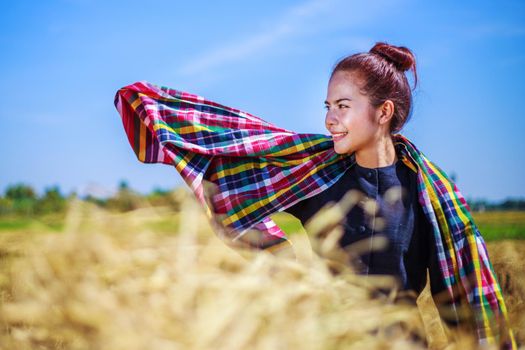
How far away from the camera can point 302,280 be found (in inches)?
62.1

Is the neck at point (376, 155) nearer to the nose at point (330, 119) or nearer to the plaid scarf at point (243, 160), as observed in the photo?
the plaid scarf at point (243, 160)

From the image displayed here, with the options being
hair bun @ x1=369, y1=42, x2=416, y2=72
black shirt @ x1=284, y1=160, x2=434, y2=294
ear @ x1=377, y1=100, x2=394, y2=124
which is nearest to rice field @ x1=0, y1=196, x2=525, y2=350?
black shirt @ x1=284, y1=160, x2=434, y2=294

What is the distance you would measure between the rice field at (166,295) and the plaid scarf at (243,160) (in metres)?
1.02

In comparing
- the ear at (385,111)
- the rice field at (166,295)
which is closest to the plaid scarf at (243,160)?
the ear at (385,111)

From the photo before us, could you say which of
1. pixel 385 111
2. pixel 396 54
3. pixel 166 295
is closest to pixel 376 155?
pixel 385 111

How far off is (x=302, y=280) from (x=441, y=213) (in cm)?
120

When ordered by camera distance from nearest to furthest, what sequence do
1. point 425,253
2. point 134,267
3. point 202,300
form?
point 202,300, point 134,267, point 425,253

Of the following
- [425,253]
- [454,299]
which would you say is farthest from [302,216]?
[454,299]

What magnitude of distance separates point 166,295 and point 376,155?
1.59 m

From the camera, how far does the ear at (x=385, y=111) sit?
2693 mm

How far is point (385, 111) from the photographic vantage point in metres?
2.71

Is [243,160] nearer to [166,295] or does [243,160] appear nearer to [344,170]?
[344,170]

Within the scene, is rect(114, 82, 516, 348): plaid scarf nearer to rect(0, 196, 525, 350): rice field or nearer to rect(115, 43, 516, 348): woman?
rect(115, 43, 516, 348): woman

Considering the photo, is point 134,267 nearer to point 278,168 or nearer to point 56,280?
point 56,280
